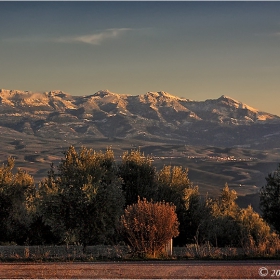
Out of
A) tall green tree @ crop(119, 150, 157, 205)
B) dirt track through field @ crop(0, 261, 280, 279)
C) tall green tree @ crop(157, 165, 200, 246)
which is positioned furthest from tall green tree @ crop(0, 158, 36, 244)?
dirt track through field @ crop(0, 261, 280, 279)

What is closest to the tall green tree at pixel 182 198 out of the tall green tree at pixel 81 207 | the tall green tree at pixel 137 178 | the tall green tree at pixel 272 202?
the tall green tree at pixel 137 178

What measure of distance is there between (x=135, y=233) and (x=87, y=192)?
997 centimetres

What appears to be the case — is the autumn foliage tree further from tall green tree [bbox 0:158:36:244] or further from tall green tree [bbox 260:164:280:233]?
tall green tree [bbox 260:164:280:233]

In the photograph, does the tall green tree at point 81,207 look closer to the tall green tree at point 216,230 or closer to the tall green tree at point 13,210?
the tall green tree at point 13,210

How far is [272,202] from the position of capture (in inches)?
1825

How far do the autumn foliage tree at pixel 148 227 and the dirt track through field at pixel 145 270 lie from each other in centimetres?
222

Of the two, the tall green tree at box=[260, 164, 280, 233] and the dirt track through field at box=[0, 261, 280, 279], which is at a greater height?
the tall green tree at box=[260, 164, 280, 233]

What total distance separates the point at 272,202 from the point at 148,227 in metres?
25.3

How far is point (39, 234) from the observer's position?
41875mm

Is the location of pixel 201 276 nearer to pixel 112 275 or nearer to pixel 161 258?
pixel 112 275

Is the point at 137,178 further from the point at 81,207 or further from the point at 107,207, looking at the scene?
the point at 81,207

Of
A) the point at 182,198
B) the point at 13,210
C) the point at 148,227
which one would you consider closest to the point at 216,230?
the point at 182,198

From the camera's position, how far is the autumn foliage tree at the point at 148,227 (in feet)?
78.3

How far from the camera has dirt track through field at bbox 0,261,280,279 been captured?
18.8 metres
